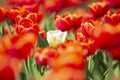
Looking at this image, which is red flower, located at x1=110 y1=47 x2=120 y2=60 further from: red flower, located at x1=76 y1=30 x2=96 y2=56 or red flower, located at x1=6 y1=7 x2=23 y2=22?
red flower, located at x1=6 y1=7 x2=23 y2=22

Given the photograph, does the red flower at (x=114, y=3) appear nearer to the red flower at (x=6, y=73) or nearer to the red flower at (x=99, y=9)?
the red flower at (x=99, y=9)

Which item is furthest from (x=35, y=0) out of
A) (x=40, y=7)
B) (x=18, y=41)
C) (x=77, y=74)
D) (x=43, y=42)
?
(x=77, y=74)

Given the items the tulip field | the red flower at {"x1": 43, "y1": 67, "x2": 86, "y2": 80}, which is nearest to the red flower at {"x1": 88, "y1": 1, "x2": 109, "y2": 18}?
the tulip field

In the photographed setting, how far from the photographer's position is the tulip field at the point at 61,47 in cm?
53

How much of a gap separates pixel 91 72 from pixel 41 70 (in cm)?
9

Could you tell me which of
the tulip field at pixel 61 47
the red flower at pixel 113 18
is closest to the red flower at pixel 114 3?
the tulip field at pixel 61 47

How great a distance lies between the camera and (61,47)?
1.96 ft

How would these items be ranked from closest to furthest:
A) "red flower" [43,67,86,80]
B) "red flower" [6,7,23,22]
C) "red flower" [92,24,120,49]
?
"red flower" [43,67,86,80], "red flower" [92,24,120,49], "red flower" [6,7,23,22]

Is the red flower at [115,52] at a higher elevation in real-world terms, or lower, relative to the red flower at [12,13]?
lower

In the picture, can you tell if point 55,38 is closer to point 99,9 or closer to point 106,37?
point 106,37

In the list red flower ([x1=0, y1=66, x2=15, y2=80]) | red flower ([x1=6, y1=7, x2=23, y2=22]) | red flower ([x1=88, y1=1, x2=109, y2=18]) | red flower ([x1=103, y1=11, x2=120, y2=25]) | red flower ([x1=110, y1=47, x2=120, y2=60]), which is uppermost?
red flower ([x1=6, y1=7, x2=23, y2=22])

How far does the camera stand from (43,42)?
0.77 metres

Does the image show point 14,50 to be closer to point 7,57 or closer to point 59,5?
point 7,57

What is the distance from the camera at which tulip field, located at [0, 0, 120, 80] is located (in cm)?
53
